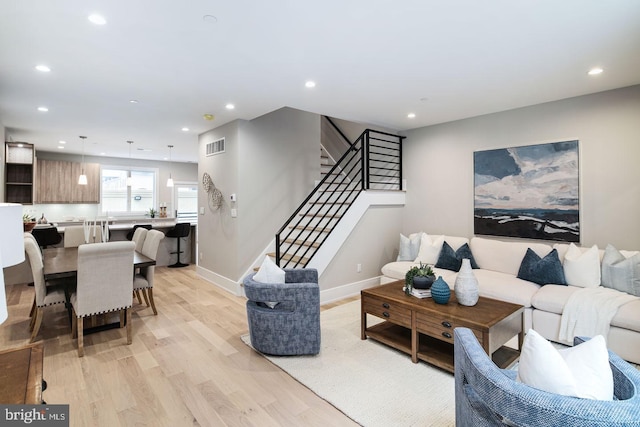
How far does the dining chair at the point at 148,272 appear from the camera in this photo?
373cm

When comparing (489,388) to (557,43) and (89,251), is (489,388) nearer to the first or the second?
(557,43)

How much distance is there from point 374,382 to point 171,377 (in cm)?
159

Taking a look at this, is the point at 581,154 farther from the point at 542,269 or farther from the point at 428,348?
the point at 428,348

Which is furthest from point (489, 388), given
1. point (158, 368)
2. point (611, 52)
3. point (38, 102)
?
point (38, 102)

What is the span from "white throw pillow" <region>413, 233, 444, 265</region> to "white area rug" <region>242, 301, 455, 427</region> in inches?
73.7

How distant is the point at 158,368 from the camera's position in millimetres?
2693

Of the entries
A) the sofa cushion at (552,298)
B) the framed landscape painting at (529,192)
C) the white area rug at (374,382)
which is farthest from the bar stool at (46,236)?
the sofa cushion at (552,298)

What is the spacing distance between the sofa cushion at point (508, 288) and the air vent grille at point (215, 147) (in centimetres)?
413

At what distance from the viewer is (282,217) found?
5320mm

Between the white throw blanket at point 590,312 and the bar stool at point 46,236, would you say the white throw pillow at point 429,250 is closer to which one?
the white throw blanket at point 590,312

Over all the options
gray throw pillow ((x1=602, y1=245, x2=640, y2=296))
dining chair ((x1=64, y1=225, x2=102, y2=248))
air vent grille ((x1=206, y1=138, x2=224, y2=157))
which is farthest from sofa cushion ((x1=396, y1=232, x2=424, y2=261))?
dining chair ((x1=64, y1=225, x2=102, y2=248))

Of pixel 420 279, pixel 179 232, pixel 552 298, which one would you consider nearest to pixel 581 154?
pixel 552 298

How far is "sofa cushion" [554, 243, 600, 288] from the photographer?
10.9 ft

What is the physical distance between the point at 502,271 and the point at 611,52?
2493mm
